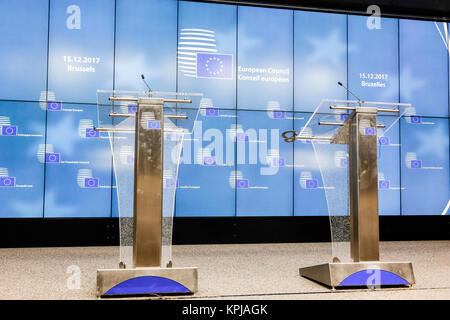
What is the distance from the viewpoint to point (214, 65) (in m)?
5.84

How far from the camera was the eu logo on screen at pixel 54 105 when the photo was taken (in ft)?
17.7

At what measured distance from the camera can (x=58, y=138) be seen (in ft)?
17.7

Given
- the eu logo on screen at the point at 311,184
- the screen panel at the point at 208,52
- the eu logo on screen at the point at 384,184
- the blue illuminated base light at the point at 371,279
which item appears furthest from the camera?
the eu logo on screen at the point at 384,184

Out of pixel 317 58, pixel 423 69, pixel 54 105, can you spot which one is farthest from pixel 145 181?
pixel 423 69

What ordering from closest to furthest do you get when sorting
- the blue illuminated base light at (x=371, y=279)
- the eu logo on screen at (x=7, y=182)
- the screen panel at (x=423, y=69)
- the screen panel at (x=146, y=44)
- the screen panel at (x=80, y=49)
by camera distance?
1. the blue illuminated base light at (x=371, y=279)
2. the eu logo on screen at (x=7, y=182)
3. the screen panel at (x=80, y=49)
4. the screen panel at (x=146, y=44)
5. the screen panel at (x=423, y=69)

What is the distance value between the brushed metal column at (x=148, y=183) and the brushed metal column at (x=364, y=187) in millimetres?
1412

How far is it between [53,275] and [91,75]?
9.81 feet

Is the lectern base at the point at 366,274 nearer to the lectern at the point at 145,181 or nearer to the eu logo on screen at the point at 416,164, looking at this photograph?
the lectern at the point at 145,181

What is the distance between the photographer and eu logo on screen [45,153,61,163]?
5.36m

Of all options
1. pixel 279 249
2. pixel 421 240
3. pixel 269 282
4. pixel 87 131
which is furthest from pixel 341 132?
pixel 421 240

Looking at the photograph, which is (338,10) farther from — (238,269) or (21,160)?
(21,160)

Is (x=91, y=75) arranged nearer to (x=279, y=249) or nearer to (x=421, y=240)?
(x=279, y=249)

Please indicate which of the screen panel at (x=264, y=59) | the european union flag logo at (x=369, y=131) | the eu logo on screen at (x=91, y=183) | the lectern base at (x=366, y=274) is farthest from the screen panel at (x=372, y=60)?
the eu logo on screen at (x=91, y=183)

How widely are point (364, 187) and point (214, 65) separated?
3.42 metres
